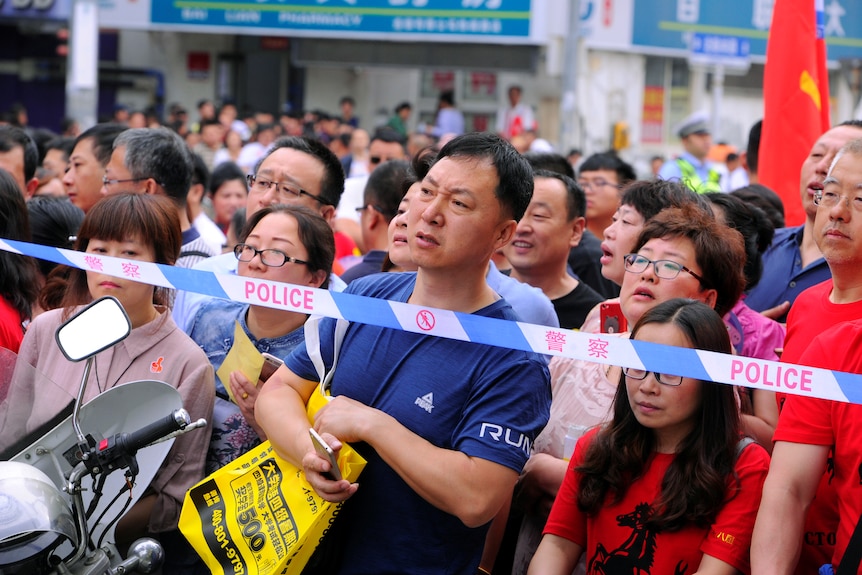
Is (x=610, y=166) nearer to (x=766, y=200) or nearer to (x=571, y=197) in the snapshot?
(x=766, y=200)

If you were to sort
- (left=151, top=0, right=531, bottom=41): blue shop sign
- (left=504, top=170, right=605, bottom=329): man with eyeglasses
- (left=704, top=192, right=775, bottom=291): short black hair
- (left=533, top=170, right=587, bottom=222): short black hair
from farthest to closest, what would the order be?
(left=151, top=0, right=531, bottom=41): blue shop sign
(left=533, top=170, right=587, bottom=222): short black hair
(left=504, top=170, right=605, bottom=329): man with eyeglasses
(left=704, top=192, right=775, bottom=291): short black hair

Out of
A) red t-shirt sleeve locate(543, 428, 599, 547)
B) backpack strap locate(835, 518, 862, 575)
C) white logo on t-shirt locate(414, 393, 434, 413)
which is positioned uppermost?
white logo on t-shirt locate(414, 393, 434, 413)

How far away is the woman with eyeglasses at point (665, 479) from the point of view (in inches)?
115

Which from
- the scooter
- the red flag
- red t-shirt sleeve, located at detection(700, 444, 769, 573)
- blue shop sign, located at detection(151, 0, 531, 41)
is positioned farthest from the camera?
blue shop sign, located at detection(151, 0, 531, 41)

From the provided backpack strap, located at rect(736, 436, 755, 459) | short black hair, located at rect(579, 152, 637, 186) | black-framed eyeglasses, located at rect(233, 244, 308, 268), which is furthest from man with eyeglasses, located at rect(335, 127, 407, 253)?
backpack strap, located at rect(736, 436, 755, 459)

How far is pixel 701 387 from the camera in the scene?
10.0ft

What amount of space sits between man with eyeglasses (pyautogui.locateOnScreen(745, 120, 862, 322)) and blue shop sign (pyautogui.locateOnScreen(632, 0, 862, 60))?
62.3 ft

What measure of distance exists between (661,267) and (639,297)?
0.40ft

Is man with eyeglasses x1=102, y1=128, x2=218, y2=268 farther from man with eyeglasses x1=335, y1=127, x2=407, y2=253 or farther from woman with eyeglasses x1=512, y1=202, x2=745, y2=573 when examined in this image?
woman with eyeglasses x1=512, y1=202, x2=745, y2=573

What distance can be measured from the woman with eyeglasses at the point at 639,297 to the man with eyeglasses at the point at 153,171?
221cm

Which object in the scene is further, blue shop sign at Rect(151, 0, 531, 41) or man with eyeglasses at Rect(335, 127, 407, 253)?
blue shop sign at Rect(151, 0, 531, 41)

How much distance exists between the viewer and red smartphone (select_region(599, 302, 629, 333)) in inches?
155

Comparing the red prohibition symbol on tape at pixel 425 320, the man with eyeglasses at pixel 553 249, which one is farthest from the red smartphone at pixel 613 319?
the red prohibition symbol on tape at pixel 425 320

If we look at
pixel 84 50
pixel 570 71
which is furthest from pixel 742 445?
pixel 570 71
